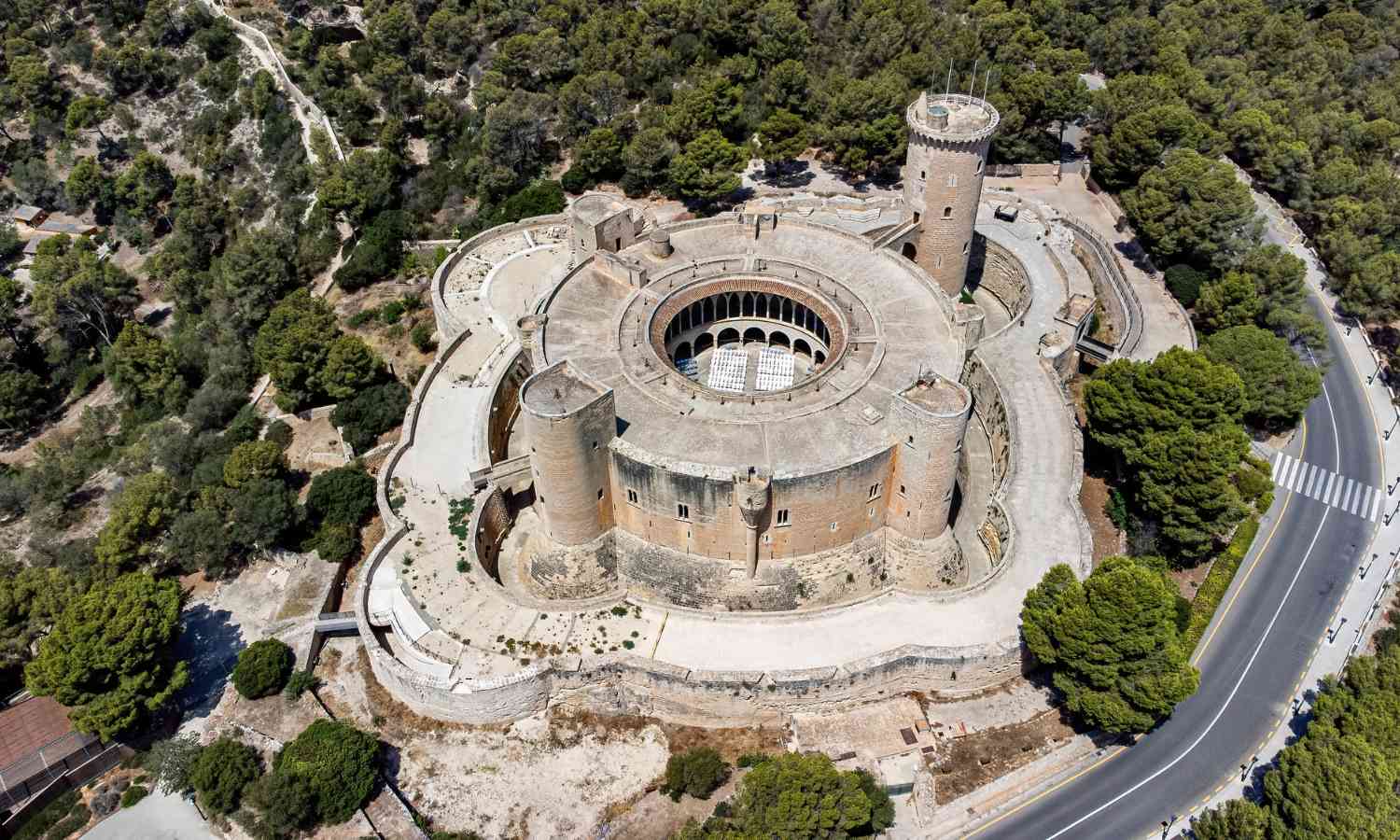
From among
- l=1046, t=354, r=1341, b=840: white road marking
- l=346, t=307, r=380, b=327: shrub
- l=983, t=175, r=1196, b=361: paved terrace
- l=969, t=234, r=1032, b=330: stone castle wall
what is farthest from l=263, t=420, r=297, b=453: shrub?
l=983, t=175, r=1196, b=361: paved terrace

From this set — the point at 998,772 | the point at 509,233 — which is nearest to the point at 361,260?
the point at 509,233

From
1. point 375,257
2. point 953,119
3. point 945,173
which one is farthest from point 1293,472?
point 375,257

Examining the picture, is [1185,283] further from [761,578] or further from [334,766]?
[334,766]

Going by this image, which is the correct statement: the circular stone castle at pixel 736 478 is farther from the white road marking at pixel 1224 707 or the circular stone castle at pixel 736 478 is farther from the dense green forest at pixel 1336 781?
the dense green forest at pixel 1336 781

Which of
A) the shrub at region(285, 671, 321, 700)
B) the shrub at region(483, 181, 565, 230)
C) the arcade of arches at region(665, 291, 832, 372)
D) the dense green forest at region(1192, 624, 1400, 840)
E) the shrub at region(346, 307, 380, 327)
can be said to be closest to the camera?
the dense green forest at region(1192, 624, 1400, 840)

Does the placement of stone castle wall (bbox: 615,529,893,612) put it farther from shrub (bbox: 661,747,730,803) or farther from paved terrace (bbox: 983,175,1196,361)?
paved terrace (bbox: 983,175,1196,361)

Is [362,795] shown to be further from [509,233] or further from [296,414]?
[509,233]
